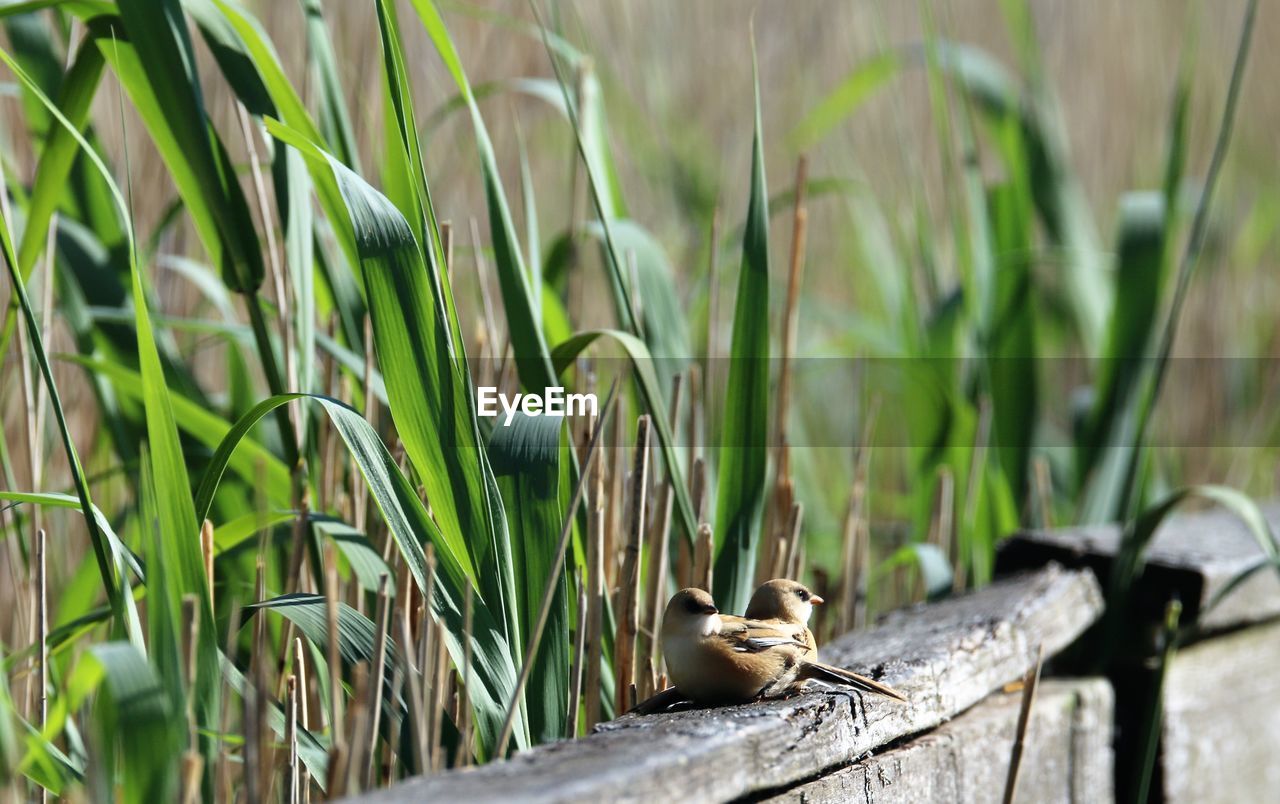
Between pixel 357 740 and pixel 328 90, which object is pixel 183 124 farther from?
pixel 357 740

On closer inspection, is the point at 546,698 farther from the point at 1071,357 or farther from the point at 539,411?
the point at 1071,357

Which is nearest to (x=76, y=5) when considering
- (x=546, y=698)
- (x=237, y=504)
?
(x=237, y=504)

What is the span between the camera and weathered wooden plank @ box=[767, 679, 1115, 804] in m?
0.78

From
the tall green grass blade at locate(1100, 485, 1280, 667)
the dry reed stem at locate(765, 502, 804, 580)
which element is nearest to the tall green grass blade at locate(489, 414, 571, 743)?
the dry reed stem at locate(765, 502, 804, 580)

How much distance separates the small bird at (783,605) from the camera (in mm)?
723

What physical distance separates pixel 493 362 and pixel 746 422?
0.19 meters

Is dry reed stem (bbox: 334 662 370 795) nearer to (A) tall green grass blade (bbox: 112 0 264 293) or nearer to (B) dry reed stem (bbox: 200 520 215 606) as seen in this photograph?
(B) dry reed stem (bbox: 200 520 215 606)

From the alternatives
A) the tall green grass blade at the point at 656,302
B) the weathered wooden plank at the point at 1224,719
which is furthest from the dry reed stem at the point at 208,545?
the weathered wooden plank at the point at 1224,719

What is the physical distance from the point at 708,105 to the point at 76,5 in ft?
5.46

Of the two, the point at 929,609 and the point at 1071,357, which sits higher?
the point at 1071,357

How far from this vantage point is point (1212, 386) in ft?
7.49

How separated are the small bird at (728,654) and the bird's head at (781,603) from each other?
1cm

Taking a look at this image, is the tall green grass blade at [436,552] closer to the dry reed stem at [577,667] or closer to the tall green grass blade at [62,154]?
the dry reed stem at [577,667]

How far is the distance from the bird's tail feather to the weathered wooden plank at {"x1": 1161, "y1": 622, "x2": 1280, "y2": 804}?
59 centimetres
